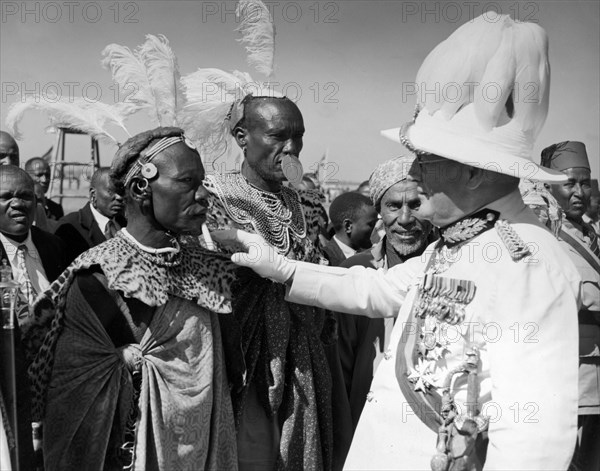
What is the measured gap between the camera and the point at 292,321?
12.7 feet

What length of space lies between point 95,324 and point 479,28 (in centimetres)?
171

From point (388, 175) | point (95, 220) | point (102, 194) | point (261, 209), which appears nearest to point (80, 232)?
point (95, 220)

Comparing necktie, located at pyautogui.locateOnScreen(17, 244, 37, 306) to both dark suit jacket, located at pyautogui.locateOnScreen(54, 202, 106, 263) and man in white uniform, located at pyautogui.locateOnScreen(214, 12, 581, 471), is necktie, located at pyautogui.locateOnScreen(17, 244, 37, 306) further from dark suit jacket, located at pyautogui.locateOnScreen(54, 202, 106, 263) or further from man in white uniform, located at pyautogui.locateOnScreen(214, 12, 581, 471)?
man in white uniform, located at pyautogui.locateOnScreen(214, 12, 581, 471)

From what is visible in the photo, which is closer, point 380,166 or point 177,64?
point 177,64

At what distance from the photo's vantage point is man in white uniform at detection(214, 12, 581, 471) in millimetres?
2439

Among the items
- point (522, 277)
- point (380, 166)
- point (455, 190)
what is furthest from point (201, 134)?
point (522, 277)

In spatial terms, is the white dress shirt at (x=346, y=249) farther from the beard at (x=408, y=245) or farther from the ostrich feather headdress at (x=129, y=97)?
the ostrich feather headdress at (x=129, y=97)

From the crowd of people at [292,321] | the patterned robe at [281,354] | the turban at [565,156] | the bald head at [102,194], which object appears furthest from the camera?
the bald head at [102,194]

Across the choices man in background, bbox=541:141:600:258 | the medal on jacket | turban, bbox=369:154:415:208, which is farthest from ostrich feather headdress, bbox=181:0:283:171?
man in background, bbox=541:141:600:258

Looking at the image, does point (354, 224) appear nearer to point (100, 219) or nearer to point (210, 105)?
point (100, 219)

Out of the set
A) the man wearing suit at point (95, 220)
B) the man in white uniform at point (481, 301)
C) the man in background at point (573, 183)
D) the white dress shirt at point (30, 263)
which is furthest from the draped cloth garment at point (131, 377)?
the man in background at point (573, 183)

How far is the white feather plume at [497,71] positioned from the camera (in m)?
2.67

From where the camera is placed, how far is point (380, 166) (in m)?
5.00

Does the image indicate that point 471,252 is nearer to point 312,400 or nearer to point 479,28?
point 479,28
